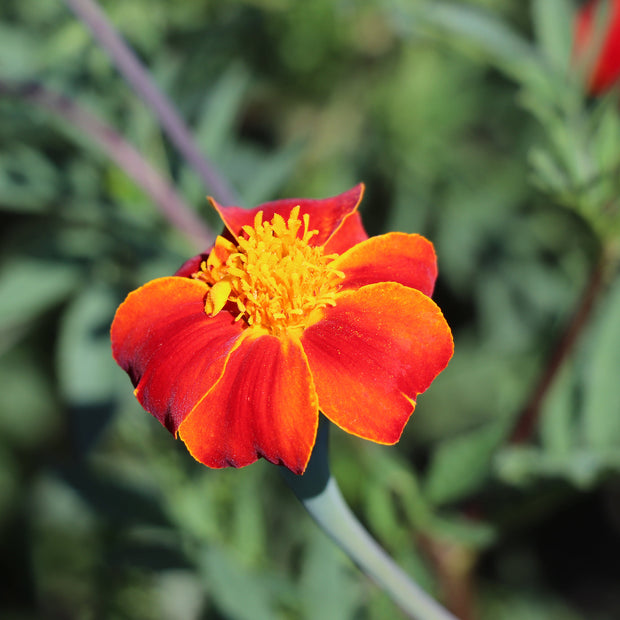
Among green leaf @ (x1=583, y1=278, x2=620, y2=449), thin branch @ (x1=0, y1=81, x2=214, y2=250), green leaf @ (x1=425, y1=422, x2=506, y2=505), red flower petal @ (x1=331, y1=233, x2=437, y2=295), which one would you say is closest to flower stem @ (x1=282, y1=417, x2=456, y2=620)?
red flower petal @ (x1=331, y1=233, x2=437, y2=295)

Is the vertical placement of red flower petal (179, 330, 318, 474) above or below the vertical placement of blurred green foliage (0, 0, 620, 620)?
above

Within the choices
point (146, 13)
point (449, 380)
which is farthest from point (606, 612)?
point (146, 13)

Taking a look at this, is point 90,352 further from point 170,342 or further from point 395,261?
point 395,261

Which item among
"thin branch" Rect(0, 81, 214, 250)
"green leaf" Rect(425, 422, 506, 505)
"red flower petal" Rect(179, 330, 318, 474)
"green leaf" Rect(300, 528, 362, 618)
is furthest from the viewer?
"thin branch" Rect(0, 81, 214, 250)

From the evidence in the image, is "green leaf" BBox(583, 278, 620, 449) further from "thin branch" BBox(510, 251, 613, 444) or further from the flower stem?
the flower stem

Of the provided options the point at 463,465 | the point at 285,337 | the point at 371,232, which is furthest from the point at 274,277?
the point at 371,232

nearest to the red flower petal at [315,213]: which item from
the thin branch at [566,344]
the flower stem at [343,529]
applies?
the flower stem at [343,529]

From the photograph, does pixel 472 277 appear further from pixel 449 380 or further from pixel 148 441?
pixel 148 441

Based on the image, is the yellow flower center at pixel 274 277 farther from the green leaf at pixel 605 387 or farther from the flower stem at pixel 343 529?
the green leaf at pixel 605 387
